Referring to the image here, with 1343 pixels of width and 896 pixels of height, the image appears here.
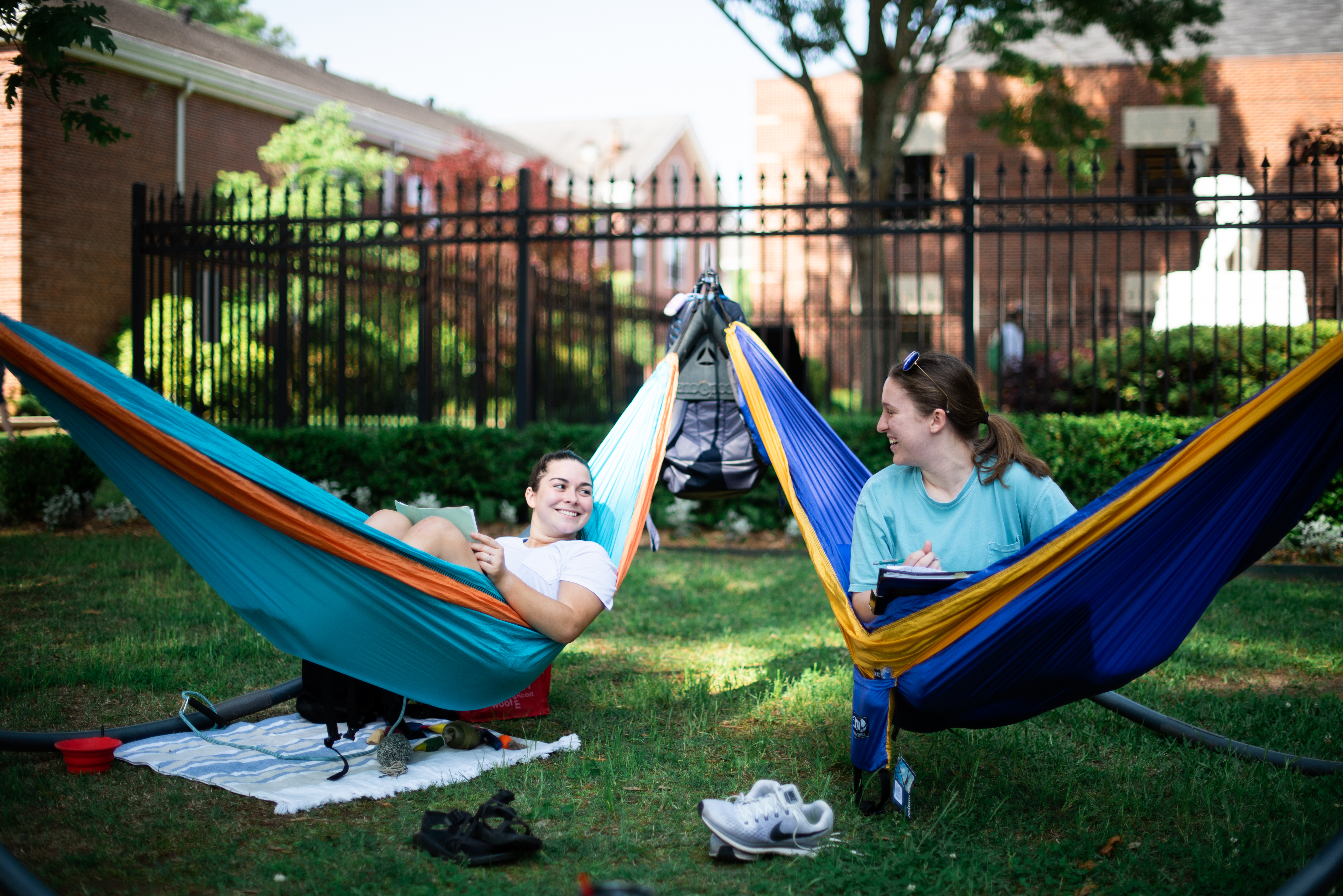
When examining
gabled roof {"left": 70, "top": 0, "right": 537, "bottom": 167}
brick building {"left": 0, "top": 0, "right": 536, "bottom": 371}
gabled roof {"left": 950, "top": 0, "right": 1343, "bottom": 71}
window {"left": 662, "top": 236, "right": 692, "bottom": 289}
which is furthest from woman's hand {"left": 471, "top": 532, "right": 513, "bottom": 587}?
window {"left": 662, "top": 236, "right": 692, "bottom": 289}

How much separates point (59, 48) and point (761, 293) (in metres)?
5.31

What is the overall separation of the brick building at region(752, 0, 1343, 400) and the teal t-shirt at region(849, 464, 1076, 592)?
1116 centimetres

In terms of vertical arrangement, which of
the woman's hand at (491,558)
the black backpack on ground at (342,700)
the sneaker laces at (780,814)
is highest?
the woman's hand at (491,558)

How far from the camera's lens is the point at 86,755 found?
103 inches

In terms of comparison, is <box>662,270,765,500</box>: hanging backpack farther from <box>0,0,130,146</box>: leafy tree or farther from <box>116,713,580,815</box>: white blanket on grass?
<box>0,0,130,146</box>: leafy tree

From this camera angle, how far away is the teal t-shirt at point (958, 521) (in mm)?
2383

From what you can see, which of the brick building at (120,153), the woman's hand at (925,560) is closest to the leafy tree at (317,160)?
the brick building at (120,153)

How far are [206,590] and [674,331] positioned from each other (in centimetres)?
290

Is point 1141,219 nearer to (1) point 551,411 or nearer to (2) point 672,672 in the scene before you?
(2) point 672,672

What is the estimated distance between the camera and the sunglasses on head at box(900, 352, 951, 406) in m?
2.39

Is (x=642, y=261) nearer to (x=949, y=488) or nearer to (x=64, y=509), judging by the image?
(x=64, y=509)

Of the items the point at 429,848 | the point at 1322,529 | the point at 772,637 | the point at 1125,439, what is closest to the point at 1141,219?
the point at 1125,439

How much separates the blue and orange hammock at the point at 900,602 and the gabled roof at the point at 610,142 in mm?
23259

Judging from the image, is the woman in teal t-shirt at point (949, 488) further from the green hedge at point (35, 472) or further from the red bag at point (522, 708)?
the green hedge at point (35, 472)
